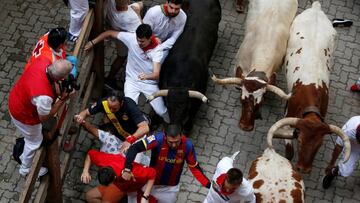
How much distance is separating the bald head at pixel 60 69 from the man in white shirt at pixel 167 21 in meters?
2.68

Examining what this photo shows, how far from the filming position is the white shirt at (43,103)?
27.7 ft

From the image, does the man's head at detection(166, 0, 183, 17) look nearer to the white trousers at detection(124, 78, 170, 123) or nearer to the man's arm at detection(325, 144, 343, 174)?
the white trousers at detection(124, 78, 170, 123)

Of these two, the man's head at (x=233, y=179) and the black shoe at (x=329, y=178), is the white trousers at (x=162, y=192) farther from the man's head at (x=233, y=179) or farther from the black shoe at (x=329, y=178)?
the black shoe at (x=329, y=178)

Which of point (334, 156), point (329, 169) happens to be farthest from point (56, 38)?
point (329, 169)

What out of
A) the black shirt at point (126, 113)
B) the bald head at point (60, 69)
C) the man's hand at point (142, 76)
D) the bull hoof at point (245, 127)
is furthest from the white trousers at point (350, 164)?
the bald head at point (60, 69)

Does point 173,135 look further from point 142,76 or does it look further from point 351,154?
point 351,154

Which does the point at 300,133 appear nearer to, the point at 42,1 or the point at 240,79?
the point at 240,79

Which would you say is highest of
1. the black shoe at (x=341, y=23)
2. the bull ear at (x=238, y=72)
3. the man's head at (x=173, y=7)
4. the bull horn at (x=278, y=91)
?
the black shoe at (x=341, y=23)

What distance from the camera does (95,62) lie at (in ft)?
36.7

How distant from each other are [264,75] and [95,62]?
2699mm

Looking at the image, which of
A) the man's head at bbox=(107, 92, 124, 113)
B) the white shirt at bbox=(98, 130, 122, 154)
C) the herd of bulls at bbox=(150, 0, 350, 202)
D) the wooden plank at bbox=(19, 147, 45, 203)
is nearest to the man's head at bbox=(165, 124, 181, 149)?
the man's head at bbox=(107, 92, 124, 113)

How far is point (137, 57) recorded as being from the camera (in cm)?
1061

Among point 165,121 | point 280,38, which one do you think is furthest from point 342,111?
point 165,121

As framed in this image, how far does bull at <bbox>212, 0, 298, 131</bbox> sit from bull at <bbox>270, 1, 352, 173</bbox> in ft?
0.82
